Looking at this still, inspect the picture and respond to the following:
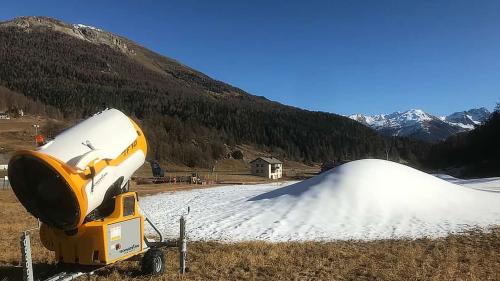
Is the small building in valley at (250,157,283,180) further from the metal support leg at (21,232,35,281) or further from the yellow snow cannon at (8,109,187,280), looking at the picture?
the metal support leg at (21,232,35,281)

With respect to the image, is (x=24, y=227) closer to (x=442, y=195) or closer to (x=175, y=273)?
(x=175, y=273)

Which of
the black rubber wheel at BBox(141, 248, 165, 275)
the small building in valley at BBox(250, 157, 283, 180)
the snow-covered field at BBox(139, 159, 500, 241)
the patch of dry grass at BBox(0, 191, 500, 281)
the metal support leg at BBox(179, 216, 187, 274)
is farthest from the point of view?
the small building in valley at BBox(250, 157, 283, 180)

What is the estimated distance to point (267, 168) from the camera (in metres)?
107

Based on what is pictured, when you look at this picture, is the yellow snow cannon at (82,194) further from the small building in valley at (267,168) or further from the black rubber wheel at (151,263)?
the small building in valley at (267,168)

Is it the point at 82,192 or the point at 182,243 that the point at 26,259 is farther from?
the point at 182,243

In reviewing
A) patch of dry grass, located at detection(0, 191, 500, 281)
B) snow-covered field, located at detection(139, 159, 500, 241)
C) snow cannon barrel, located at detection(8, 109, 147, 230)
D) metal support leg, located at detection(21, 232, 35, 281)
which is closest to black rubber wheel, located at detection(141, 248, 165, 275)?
patch of dry grass, located at detection(0, 191, 500, 281)

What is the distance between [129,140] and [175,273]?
359 centimetres

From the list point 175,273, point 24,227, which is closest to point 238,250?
point 175,273

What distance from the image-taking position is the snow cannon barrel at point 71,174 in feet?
32.0

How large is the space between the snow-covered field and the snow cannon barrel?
9.49 meters

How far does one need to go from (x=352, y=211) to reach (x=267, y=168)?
82236 mm

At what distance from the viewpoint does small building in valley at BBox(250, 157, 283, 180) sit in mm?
106312

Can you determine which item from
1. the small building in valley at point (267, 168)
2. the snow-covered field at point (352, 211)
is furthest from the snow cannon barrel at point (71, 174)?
the small building in valley at point (267, 168)

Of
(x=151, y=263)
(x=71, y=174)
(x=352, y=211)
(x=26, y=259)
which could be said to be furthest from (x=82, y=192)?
(x=352, y=211)
